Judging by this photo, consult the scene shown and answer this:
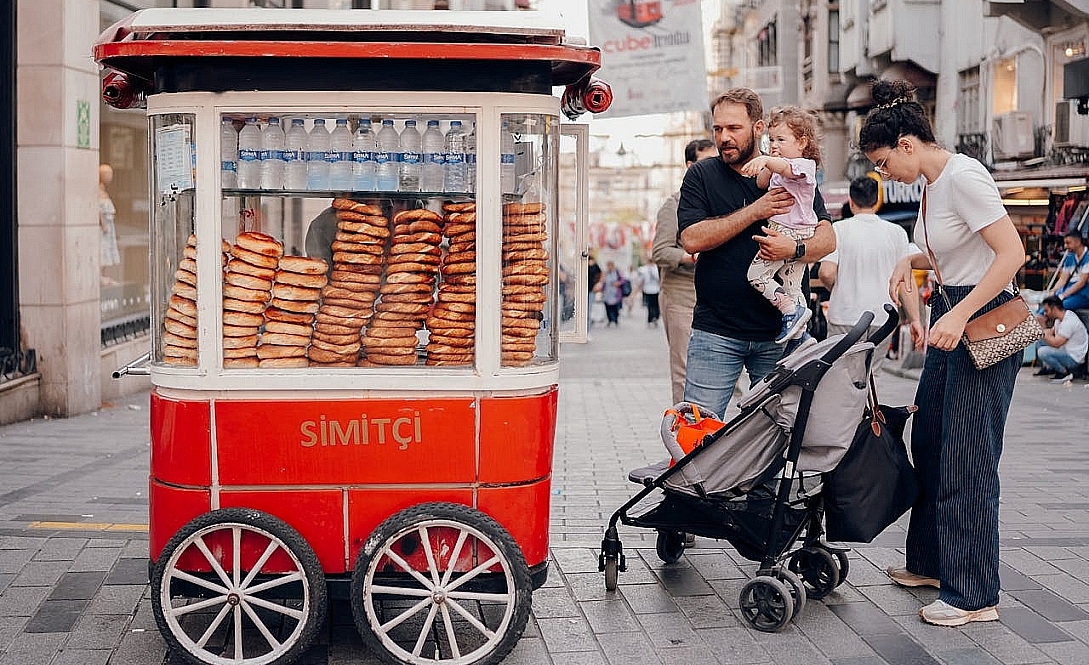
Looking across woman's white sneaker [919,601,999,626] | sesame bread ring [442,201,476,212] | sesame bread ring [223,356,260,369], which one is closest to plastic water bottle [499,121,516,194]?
sesame bread ring [442,201,476,212]

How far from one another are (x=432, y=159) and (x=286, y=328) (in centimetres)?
79

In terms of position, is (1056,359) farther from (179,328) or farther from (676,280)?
(179,328)

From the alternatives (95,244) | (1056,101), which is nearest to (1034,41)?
(1056,101)

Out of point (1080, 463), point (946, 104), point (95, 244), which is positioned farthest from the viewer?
point (946, 104)

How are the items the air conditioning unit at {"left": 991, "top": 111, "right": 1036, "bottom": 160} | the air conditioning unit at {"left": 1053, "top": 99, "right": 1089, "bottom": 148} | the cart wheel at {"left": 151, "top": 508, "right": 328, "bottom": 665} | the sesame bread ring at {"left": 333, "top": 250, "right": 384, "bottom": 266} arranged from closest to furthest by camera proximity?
1. the cart wheel at {"left": 151, "top": 508, "right": 328, "bottom": 665}
2. the sesame bread ring at {"left": 333, "top": 250, "right": 384, "bottom": 266}
3. the air conditioning unit at {"left": 1053, "top": 99, "right": 1089, "bottom": 148}
4. the air conditioning unit at {"left": 991, "top": 111, "right": 1036, "bottom": 160}

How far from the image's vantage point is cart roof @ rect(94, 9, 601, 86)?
4086mm

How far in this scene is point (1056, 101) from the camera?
21719 millimetres

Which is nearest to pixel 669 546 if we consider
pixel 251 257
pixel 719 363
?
Answer: pixel 719 363

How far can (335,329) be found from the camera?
4469 mm

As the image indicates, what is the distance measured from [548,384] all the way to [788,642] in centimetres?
131

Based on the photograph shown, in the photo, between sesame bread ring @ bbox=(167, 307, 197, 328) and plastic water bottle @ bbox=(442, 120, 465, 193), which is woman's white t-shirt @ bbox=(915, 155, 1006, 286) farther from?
sesame bread ring @ bbox=(167, 307, 197, 328)

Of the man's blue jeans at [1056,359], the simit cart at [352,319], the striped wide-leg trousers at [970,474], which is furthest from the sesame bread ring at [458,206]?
the man's blue jeans at [1056,359]

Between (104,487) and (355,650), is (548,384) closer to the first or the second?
(355,650)

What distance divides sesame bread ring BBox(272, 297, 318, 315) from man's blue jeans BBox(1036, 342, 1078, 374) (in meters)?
12.2
